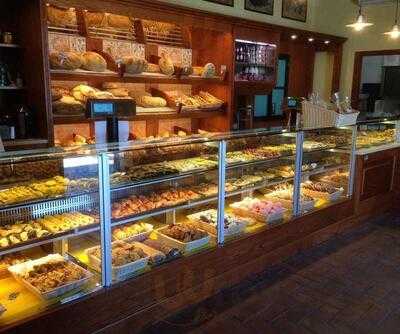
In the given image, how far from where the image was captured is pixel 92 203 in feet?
9.36

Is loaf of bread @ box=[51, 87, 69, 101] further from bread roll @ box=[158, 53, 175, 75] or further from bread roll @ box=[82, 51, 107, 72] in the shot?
bread roll @ box=[158, 53, 175, 75]

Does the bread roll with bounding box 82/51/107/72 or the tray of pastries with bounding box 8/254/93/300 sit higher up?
the bread roll with bounding box 82/51/107/72

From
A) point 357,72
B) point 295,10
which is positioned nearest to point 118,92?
point 295,10

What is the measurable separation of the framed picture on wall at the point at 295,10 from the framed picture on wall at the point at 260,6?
41cm

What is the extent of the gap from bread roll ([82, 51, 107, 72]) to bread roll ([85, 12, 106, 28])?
631 millimetres

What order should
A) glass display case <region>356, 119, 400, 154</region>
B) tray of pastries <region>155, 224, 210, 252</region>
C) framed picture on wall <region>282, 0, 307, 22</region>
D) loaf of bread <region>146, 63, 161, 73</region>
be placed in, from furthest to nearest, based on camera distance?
framed picture on wall <region>282, 0, 307, 22</region>
glass display case <region>356, 119, 400, 154</region>
loaf of bread <region>146, 63, 161, 73</region>
tray of pastries <region>155, 224, 210, 252</region>

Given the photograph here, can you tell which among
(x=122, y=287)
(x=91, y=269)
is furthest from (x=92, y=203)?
(x=122, y=287)

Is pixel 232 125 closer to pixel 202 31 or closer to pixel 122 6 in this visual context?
pixel 202 31

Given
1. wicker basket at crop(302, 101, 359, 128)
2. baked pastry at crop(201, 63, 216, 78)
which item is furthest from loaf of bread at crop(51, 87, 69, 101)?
wicker basket at crop(302, 101, 359, 128)

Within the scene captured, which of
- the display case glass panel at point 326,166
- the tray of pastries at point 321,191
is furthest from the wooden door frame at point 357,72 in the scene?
the tray of pastries at point 321,191

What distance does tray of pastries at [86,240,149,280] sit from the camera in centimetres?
264

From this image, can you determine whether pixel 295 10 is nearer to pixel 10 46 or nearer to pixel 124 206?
pixel 10 46

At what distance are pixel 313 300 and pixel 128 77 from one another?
3.13m

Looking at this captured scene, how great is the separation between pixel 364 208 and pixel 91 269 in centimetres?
367
